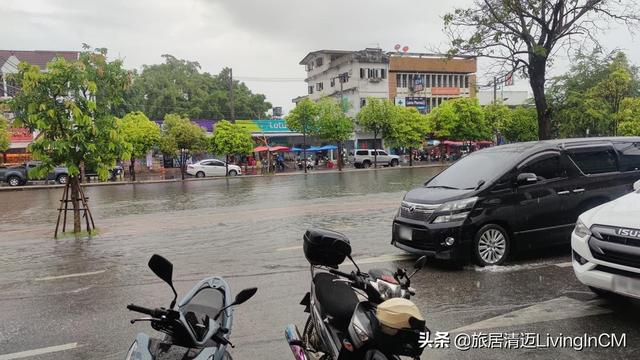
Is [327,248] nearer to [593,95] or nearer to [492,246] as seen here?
[492,246]

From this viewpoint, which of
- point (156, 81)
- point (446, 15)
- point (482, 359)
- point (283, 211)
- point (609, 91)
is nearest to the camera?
point (482, 359)

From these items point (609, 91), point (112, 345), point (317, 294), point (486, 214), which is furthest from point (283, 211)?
point (609, 91)

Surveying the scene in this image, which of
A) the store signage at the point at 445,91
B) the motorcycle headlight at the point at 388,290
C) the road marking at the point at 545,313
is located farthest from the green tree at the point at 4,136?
the store signage at the point at 445,91

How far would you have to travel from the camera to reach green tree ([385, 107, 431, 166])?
46.5m

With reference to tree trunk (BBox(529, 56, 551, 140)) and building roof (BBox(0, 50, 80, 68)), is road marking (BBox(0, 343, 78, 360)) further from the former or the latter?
building roof (BBox(0, 50, 80, 68))

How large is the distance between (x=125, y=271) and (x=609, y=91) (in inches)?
1367

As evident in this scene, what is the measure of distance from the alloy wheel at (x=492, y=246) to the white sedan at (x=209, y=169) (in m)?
35.3

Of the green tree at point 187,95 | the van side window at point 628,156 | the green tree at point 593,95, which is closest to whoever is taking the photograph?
the van side window at point 628,156

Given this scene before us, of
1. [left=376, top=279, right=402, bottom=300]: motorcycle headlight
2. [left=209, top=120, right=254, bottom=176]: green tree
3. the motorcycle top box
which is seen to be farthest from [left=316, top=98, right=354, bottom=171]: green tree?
[left=376, top=279, right=402, bottom=300]: motorcycle headlight

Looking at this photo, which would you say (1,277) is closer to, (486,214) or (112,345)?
(112,345)

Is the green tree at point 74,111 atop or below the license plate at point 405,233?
atop

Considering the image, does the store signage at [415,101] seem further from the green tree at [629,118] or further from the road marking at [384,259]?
the road marking at [384,259]

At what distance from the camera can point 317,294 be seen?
342 centimetres

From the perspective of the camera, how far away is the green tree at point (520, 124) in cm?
5315
